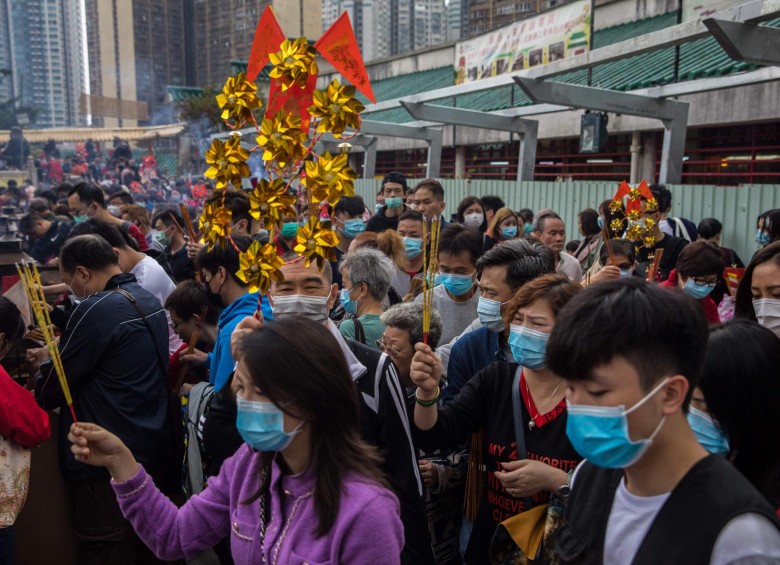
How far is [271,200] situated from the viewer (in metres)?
2.50

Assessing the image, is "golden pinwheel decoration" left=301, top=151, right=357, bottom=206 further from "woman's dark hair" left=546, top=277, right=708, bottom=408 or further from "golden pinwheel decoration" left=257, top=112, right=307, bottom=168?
"woman's dark hair" left=546, top=277, right=708, bottom=408

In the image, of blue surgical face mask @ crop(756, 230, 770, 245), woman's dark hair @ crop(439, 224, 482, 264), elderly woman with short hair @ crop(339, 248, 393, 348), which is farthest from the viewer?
blue surgical face mask @ crop(756, 230, 770, 245)

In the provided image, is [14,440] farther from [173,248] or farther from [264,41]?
[173,248]

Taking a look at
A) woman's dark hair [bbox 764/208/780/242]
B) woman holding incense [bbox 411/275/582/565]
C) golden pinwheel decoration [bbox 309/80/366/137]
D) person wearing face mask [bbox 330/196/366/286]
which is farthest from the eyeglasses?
woman's dark hair [bbox 764/208/780/242]

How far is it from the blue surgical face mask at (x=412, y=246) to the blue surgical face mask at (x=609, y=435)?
3.69 meters

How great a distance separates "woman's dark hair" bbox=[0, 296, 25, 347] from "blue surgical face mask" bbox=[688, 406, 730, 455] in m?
3.22

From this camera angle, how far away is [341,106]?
8.34 feet

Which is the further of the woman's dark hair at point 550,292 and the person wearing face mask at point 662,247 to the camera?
the person wearing face mask at point 662,247

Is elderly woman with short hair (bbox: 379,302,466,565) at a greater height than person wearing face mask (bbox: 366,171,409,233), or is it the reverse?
person wearing face mask (bbox: 366,171,409,233)

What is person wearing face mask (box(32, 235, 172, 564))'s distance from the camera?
3494mm

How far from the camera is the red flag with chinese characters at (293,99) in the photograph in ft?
8.75

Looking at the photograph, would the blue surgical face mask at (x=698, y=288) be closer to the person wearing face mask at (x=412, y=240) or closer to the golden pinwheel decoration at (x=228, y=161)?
the person wearing face mask at (x=412, y=240)

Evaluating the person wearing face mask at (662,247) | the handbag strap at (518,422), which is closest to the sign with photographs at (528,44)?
the person wearing face mask at (662,247)

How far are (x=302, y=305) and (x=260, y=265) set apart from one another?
41cm
